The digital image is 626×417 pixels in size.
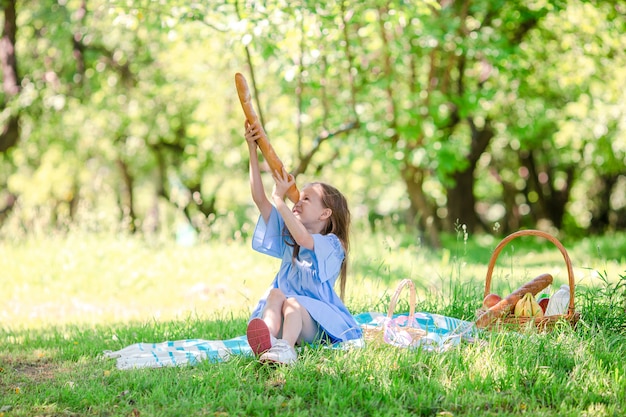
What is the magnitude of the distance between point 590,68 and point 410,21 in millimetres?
4049

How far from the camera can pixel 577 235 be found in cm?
1891

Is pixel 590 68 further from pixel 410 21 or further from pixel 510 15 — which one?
pixel 410 21

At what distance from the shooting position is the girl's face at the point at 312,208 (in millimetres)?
3965

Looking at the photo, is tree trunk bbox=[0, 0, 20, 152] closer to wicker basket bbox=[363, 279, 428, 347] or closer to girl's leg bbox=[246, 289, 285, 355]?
girl's leg bbox=[246, 289, 285, 355]

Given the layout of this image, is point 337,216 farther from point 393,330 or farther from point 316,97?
point 316,97

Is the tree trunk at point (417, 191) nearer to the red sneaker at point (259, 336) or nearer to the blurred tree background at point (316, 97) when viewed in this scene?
the blurred tree background at point (316, 97)

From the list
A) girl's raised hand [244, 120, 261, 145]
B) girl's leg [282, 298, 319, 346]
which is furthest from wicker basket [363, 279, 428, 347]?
girl's raised hand [244, 120, 261, 145]

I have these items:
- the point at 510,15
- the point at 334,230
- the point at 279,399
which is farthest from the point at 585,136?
the point at 279,399

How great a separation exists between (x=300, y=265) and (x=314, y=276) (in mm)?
103

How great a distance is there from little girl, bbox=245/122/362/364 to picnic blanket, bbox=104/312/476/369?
17 centimetres

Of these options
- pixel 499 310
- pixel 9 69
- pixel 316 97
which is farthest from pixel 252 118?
pixel 9 69

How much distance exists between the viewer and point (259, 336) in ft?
11.0

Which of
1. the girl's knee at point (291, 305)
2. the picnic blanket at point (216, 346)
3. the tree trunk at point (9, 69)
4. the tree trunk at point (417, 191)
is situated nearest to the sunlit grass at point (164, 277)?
the picnic blanket at point (216, 346)

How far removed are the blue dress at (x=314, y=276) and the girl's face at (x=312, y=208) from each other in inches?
5.2
